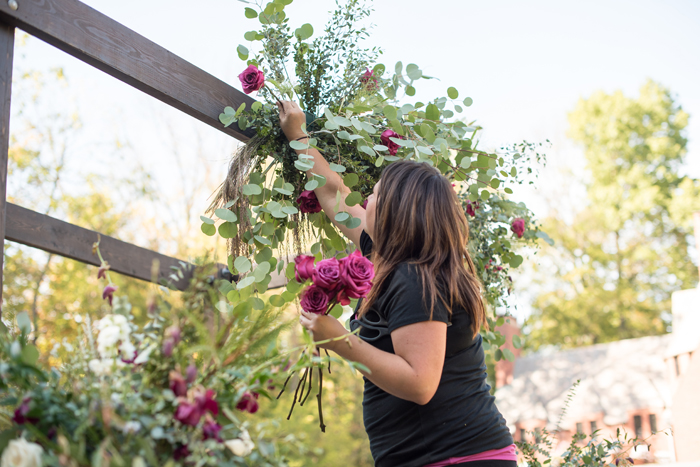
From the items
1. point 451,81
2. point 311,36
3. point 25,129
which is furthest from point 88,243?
point 25,129

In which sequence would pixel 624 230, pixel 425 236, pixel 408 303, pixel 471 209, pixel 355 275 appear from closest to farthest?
pixel 355 275
pixel 408 303
pixel 425 236
pixel 471 209
pixel 624 230

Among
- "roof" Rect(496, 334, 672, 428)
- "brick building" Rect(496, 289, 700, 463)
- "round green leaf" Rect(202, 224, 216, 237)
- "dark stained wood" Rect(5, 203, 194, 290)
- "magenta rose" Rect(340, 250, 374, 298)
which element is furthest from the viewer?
"roof" Rect(496, 334, 672, 428)

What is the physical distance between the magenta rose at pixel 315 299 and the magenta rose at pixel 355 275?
0.17ft

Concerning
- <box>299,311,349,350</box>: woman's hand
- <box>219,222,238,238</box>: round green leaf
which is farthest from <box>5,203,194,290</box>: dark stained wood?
<box>299,311,349,350</box>: woman's hand

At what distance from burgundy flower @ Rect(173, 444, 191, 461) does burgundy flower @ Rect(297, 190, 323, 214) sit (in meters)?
1.14

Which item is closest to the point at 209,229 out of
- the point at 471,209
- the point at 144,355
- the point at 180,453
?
the point at 144,355

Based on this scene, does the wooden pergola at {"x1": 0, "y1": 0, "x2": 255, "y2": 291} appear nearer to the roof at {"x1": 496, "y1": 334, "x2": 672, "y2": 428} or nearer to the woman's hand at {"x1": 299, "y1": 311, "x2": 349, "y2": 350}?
the woman's hand at {"x1": 299, "y1": 311, "x2": 349, "y2": 350}

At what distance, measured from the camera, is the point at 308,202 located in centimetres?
182

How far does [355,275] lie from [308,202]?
0.74 meters

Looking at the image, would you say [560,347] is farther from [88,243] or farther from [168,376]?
[168,376]

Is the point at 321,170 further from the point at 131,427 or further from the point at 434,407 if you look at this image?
the point at 131,427

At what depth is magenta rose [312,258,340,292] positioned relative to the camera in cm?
112

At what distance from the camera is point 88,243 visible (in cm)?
303

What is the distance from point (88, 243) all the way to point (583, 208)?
17.5 meters
